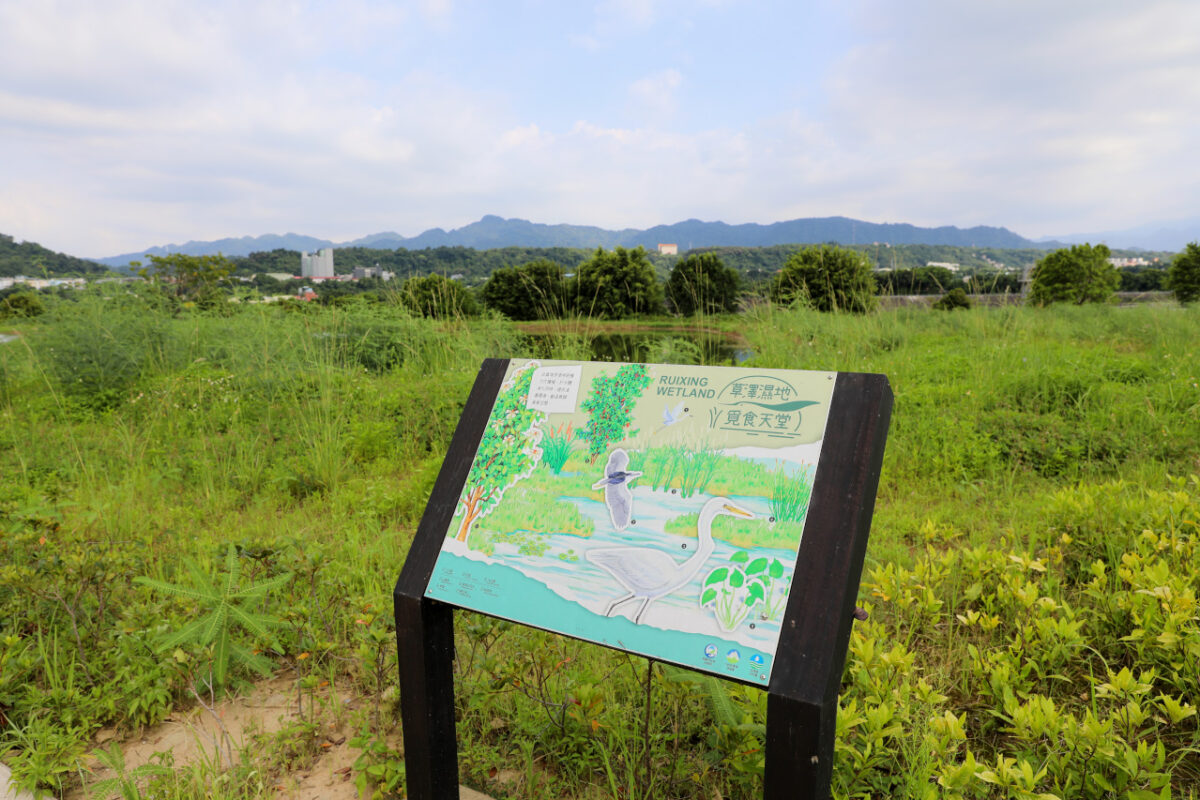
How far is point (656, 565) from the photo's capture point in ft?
3.86

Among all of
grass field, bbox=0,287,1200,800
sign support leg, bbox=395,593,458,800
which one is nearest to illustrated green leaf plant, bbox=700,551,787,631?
grass field, bbox=0,287,1200,800

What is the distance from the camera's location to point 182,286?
8602mm

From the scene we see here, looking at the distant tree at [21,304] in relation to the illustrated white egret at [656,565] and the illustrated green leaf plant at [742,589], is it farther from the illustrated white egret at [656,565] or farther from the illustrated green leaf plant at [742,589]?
the illustrated green leaf plant at [742,589]

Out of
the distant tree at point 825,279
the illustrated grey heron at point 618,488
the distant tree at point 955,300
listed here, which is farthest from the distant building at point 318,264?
the illustrated grey heron at point 618,488

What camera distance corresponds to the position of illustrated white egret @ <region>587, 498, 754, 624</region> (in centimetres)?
114

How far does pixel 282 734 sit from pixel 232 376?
4.02 m

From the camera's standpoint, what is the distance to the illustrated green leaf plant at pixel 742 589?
1054 mm

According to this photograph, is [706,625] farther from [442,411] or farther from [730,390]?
[442,411]

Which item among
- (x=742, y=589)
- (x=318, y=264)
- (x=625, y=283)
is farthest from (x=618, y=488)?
(x=318, y=264)

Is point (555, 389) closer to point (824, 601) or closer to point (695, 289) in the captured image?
point (824, 601)

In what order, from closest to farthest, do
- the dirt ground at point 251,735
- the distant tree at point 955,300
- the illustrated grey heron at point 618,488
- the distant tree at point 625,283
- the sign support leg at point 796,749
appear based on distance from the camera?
the sign support leg at point 796,749
the illustrated grey heron at point 618,488
the dirt ground at point 251,735
the distant tree at point 625,283
the distant tree at point 955,300

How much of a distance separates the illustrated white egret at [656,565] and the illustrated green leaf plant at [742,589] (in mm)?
45

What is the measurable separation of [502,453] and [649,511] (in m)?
0.43

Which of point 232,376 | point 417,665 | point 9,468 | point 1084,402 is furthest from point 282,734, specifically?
point 1084,402
